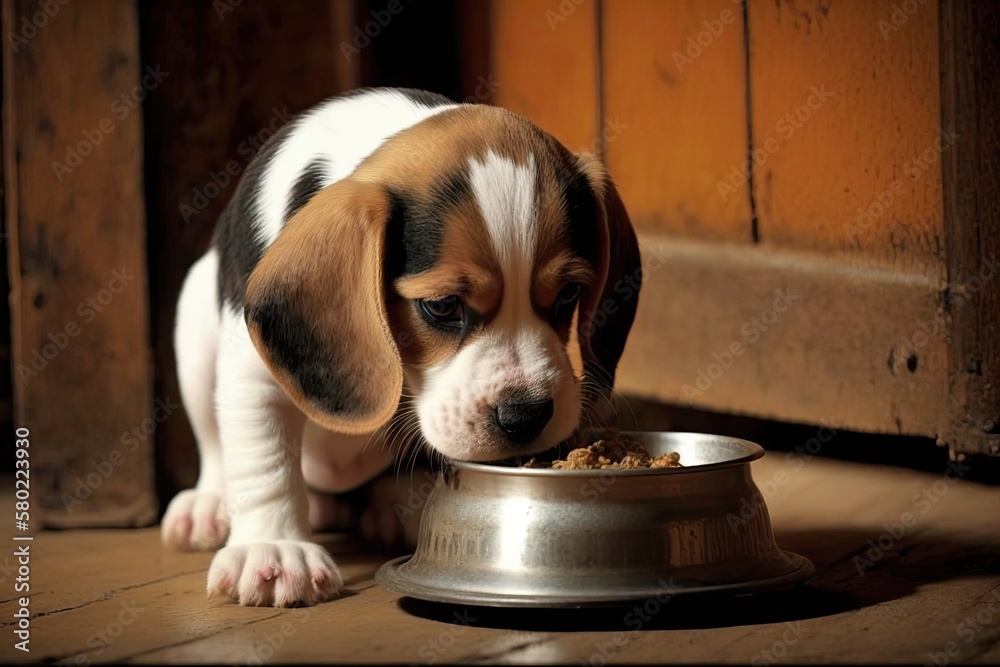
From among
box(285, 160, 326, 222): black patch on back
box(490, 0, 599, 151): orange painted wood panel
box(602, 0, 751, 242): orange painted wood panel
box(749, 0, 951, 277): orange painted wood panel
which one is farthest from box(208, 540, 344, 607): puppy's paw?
box(490, 0, 599, 151): orange painted wood panel

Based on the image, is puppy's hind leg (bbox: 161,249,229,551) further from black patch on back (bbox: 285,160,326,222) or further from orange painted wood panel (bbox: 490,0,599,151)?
orange painted wood panel (bbox: 490,0,599,151)

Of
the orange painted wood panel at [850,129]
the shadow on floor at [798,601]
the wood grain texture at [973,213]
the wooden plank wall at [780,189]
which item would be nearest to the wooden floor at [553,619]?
the shadow on floor at [798,601]

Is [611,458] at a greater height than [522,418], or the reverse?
[522,418]

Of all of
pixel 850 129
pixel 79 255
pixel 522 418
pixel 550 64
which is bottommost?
pixel 522 418

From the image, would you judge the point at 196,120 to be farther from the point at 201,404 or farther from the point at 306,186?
the point at 306,186

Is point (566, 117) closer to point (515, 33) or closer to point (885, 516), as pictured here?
point (515, 33)

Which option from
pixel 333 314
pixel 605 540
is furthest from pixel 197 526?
pixel 605 540

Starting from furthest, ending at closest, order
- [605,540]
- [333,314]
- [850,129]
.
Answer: [850,129]
[333,314]
[605,540]

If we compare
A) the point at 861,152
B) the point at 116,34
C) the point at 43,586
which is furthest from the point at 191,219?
the point at 861,152
